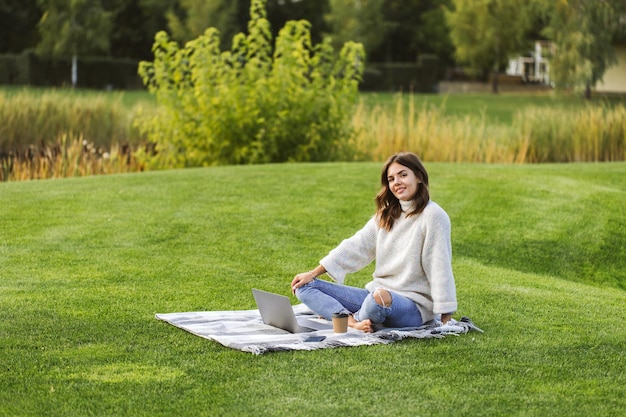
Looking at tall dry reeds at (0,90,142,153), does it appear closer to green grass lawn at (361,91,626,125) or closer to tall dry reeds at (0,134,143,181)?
tall dry reeds at (0,134,143,181)

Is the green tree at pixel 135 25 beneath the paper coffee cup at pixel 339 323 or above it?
above

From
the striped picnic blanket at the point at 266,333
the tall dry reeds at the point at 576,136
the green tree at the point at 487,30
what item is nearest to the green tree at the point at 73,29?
the green tree at the point at 487,30

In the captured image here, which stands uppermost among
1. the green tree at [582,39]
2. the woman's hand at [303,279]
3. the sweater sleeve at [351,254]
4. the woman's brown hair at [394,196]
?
the green tree at [582,39]

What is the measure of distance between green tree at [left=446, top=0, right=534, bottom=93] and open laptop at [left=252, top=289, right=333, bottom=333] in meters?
38.1

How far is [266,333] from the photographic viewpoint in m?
5.59

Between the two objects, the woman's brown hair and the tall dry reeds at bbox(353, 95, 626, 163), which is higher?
the woman's brown hair

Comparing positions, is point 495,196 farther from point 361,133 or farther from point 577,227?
point 361,133

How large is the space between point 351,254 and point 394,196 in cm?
42

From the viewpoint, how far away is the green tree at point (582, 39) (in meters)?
29.2

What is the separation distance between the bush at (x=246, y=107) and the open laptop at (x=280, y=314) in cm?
817

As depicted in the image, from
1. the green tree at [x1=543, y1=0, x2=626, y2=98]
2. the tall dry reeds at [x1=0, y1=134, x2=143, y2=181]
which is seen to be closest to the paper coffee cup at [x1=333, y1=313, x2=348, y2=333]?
the tall dry reeds at [x1=0, y1=134, x2=143, y2=181]

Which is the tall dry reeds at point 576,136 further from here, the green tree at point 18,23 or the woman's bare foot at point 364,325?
the green tree at point 18,23

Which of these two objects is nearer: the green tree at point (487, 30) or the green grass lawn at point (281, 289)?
the green grass lawn at point (281, 289)

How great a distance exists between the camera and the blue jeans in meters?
5.58
